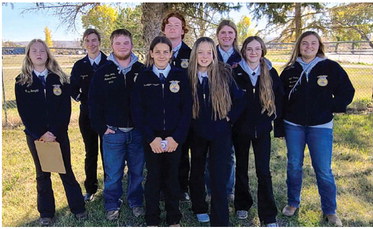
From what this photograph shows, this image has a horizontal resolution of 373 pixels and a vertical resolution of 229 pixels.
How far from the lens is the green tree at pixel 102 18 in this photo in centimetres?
885

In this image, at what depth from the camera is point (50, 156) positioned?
134 inches

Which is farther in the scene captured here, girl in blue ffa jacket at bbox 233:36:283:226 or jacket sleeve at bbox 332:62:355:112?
jacket sleeve at bbox 332:62:355:112

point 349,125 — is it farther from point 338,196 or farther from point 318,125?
point 318,125

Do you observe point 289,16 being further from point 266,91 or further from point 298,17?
point 266,91

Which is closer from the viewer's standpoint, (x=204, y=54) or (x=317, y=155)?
(x=204, y=54)

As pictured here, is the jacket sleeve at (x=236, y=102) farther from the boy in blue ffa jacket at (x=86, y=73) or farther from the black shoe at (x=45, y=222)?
the black shoe at (x=45, y=222)

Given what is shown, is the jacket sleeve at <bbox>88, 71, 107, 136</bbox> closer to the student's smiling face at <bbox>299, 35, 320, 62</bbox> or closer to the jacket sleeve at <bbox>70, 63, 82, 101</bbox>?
the jacket sleeve at <bbox>70, 63, 82, 101</bbox>

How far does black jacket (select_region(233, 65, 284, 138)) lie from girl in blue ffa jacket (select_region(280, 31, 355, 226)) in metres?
0.33

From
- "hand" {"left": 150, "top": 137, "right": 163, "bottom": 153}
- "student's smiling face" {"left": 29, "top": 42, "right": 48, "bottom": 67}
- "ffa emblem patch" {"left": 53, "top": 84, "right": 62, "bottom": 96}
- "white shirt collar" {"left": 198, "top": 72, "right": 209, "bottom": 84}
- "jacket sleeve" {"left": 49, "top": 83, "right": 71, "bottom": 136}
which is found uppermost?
"student's smiling face" {"left": 29, "top": 42, "right": 48, "bottom": 67}

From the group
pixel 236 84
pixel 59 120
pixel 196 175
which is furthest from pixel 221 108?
pixel 59 120

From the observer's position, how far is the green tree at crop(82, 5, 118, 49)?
8852 mm

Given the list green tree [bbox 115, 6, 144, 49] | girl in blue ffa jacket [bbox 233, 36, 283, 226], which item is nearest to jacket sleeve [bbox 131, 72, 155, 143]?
girl in blue ffa jacket [bbox 233, 36, 283, 226]

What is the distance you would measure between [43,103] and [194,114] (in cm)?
157

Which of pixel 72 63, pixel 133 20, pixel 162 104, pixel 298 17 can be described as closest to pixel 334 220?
pixel 162 104
